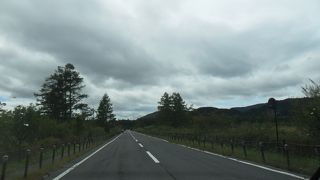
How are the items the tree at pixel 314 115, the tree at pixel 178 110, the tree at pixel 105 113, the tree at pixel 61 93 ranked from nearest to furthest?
the tree at pixel 314 115, the tree at pixel 61 93, the tree at pixel 178 110, the tree at pixel 105 113

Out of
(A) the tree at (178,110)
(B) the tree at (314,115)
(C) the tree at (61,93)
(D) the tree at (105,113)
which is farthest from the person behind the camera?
(D) the tree at (105,113)

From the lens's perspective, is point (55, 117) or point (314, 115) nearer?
point (314, 115)

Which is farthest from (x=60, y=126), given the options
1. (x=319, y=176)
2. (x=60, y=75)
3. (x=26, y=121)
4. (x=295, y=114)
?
(x=319, y=176)

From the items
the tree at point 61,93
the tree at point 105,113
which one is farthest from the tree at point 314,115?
the tree at point 105,113

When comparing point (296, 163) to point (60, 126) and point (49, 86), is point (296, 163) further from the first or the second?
point (49, 86)

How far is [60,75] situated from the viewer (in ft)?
317

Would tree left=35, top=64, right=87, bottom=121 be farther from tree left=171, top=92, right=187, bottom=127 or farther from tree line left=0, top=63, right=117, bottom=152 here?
tree left=171, top=92, right=187, bottom=127

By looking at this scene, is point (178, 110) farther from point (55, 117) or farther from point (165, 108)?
point (55, 117)

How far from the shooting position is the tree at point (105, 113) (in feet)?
541

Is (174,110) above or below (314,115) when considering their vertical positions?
above

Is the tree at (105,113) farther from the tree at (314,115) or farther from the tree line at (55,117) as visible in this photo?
the tree at (314,115)

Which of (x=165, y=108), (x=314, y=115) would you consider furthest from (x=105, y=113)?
(x=314, y=115)

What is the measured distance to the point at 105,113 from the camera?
554ft

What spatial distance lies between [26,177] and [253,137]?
23371mm
